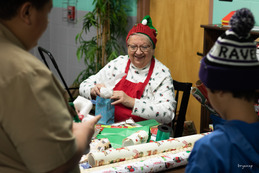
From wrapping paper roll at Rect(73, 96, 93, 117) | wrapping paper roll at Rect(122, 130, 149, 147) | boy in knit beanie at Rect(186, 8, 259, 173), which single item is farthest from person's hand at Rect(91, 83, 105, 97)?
boy in knit beanie at Rect(186, 8, 259, 173)

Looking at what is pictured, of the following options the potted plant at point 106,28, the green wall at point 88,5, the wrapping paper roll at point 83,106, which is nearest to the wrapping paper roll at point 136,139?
the wrapping paper roll at point 83,106

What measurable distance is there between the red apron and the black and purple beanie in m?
Answer: 1.59

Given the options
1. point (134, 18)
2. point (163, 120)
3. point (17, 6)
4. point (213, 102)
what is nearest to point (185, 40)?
point (134, 18)

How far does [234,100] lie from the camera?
1091mm

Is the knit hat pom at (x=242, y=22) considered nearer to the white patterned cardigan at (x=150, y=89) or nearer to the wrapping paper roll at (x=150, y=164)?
the wrapping paper roll at (x=150, y=164)

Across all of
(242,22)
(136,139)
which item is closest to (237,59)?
(242,22)

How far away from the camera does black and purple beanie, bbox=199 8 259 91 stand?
3.43 feet

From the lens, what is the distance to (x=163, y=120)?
2590mm

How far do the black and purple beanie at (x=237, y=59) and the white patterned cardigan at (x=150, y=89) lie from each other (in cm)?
148

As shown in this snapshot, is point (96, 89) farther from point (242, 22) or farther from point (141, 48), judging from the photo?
point (242, 22)

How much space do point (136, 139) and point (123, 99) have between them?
78 centimetres

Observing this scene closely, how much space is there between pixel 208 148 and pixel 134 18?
353 centimetres

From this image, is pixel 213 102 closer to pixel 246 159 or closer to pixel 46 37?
pixel 246 159

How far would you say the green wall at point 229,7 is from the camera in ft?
10.2
